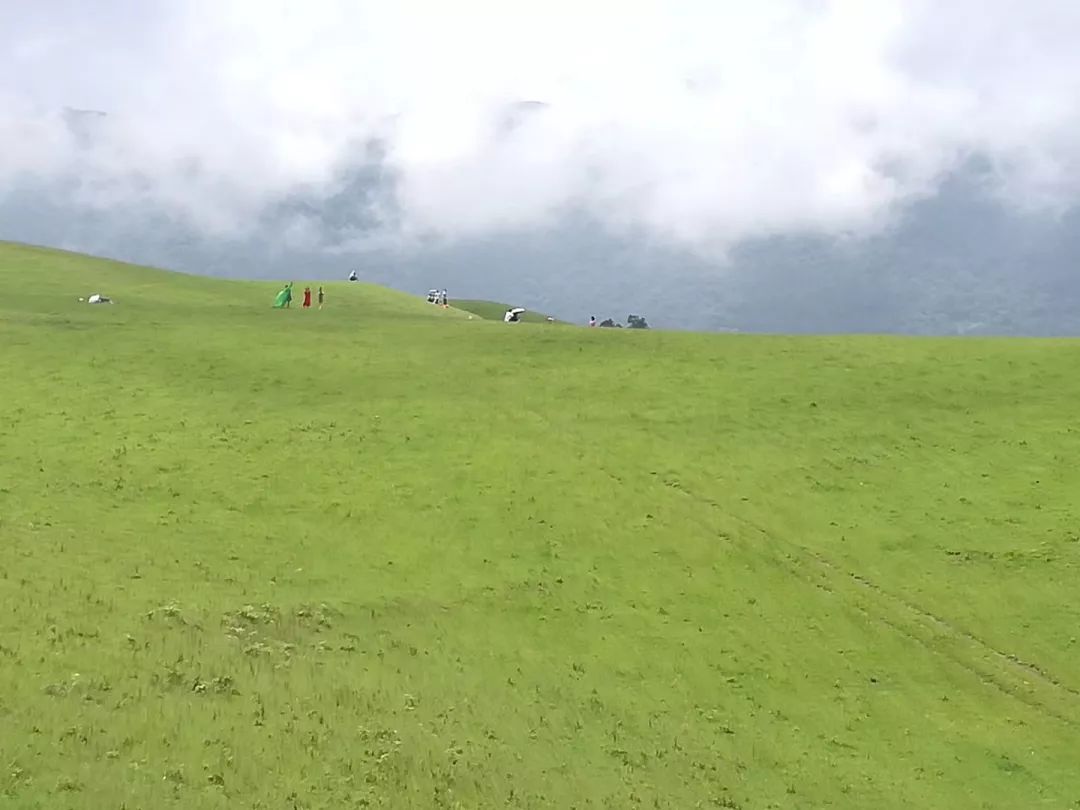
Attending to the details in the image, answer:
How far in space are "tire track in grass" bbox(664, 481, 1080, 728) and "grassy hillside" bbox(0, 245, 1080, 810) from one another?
10 cm

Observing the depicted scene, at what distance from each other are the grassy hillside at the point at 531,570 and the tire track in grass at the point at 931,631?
0.33ft

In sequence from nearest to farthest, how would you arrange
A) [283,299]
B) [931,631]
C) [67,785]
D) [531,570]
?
[67,785], [931,631], [531,570], [283,299]

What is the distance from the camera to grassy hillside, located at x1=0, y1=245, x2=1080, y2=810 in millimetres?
21000

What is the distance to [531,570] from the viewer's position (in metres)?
31.7

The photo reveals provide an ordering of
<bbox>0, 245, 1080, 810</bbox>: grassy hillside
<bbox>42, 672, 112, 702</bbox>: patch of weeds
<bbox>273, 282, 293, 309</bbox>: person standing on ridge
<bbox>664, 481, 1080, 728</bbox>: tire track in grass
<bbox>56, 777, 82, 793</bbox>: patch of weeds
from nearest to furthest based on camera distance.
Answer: <bbox>56, 777, 82, 793</bbox>: patch of weeds < <bbox>42, 672, 112, 702</bbox>: patch of weeds < <bbox>0, 245, 1080, 810</bbox>: grassy hillside < <bbox>664, 481, 1080, 728</bbox>: tire track in grass < <bbox>273, 282, 293, 309</bbox>: person standing on ridge

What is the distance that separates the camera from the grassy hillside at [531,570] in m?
21.0

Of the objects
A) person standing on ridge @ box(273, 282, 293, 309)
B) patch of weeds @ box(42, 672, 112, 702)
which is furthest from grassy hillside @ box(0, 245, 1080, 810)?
person standing on ridge @ box(273, 282, 293, 309)


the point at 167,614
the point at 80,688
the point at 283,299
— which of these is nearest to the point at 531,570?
the point at 167,614

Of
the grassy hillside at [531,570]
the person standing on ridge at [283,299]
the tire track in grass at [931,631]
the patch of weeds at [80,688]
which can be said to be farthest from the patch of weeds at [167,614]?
the person standing on ridge at [283,299]

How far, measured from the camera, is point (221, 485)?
35125 mm

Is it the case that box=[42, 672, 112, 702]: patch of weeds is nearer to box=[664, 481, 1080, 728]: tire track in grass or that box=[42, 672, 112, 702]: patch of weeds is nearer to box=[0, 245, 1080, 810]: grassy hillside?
box=[0, 245, 1080, 810]: grassy hillside

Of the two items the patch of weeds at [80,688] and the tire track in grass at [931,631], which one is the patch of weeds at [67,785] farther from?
the tire track in grass at [931,631]

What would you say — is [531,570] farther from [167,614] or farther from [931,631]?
[931,631]

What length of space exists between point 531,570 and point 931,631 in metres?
10.9
